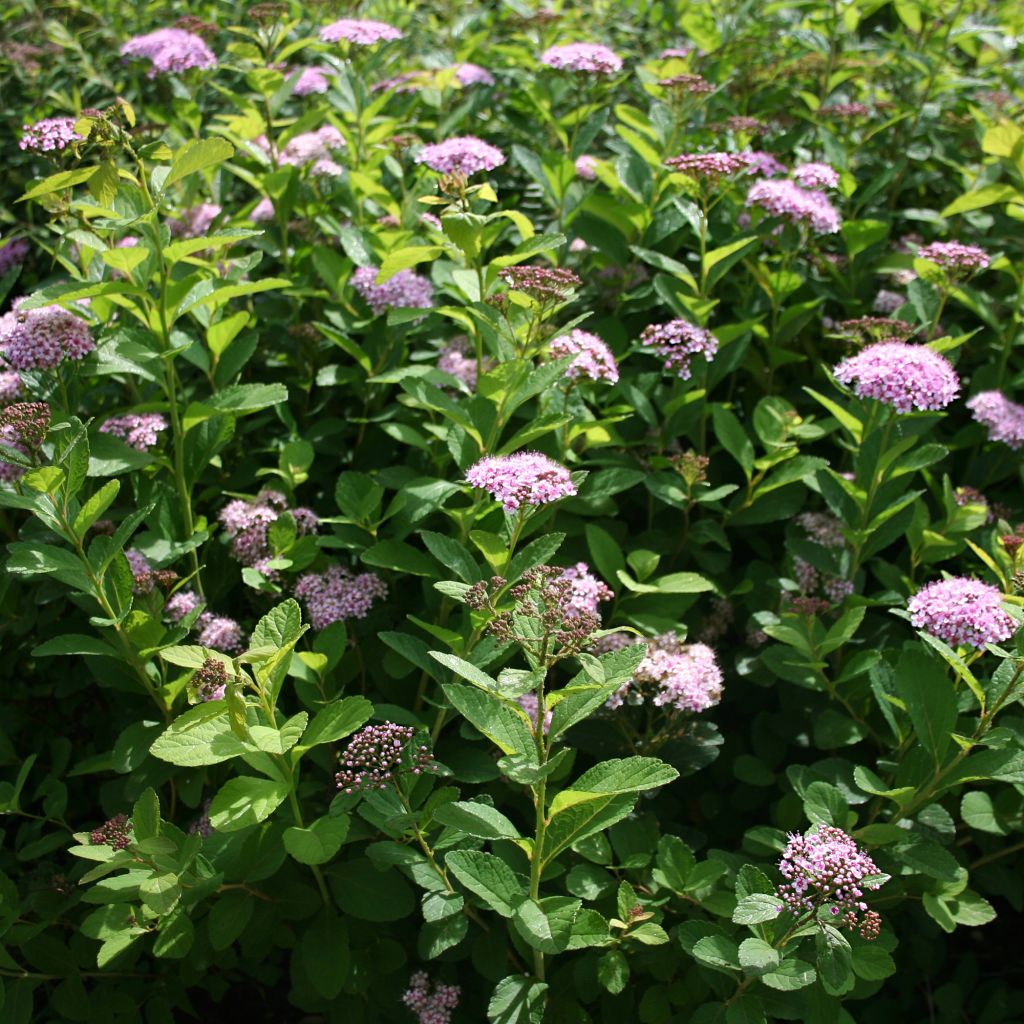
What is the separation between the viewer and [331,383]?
246cm

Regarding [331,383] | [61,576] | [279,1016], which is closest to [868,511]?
[331,383]

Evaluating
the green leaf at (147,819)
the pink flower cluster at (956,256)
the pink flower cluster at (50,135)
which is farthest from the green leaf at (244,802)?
the pink flower cluster at (956,256)

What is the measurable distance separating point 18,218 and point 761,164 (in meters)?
2.51

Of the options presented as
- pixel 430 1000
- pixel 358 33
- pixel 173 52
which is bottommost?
pixel 430 1000

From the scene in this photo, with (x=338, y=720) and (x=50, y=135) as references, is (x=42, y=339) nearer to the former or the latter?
(x=50, y=135)

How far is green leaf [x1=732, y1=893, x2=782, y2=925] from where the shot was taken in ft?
5.37

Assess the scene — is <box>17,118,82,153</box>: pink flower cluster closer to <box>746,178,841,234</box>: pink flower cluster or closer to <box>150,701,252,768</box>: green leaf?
<box>150,701,252,768</box>: green leaf

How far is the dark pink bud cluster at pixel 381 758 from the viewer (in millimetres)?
1747

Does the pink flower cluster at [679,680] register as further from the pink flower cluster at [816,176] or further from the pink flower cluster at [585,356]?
the pink flower cluster at [816,176]

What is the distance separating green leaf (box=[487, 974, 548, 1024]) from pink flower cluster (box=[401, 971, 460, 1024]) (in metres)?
0.22

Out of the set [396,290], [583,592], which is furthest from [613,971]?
[396,290]

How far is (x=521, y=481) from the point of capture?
68.6 inches

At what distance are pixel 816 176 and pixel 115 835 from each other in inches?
83.6

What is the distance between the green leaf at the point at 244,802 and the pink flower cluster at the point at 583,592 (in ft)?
1.97
